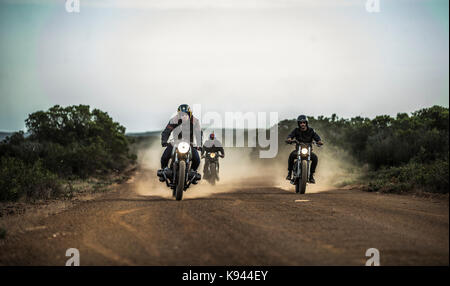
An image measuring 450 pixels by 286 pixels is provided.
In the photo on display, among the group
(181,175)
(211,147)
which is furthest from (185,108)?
(211,147)

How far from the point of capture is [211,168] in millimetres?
17672

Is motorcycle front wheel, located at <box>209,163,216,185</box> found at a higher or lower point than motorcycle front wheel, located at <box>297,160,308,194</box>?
lower

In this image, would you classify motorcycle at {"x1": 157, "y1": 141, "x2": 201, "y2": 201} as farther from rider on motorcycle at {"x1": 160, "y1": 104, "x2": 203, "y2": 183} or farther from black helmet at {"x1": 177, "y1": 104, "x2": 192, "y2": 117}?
black helmet at {"x1": 177, "y1": 104, "x2": 192, "y2": 117}

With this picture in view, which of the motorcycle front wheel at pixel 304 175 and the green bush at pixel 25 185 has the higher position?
the motorcycle front wheel at pixel 304 175

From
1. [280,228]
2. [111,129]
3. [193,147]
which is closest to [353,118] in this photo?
[111,129]

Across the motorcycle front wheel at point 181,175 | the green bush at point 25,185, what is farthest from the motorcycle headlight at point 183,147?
the green bush at point 25,185

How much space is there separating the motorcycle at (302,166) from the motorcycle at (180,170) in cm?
348

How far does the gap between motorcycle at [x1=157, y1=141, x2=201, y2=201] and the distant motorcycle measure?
256 inches

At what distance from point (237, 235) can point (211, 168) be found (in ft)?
38.4

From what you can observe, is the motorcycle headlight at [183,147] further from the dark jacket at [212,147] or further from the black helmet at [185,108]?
the dark jacket at [212,147]

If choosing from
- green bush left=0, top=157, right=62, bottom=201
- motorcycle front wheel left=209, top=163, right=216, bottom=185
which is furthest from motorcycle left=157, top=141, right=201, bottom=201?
motorcycle front wheel left=209, top=163, right=216, bottom=185

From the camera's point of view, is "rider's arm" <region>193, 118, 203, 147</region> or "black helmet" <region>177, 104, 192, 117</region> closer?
"black helmet" <region>177, 104, 192, 117</region>

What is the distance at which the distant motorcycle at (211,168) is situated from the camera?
1764 cm

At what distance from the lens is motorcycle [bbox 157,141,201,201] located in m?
10.6
